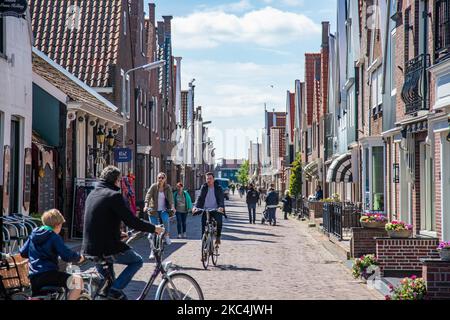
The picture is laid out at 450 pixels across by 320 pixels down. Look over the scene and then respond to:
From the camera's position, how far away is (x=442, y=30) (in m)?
15.3

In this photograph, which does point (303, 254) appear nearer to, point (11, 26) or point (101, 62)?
point (11, 26)

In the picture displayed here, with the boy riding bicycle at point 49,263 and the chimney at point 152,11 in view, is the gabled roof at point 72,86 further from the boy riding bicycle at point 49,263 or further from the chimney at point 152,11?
the chimney at point 152,11

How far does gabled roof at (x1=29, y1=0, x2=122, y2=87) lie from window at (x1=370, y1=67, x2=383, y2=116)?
984 centimetres

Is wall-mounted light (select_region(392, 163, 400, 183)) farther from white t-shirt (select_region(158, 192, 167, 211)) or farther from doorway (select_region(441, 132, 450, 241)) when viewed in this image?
white t-shirt (select_region(158, 192, 167, 211))

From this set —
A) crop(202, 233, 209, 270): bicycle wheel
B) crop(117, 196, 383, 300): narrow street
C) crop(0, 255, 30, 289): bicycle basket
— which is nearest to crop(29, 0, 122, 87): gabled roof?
crop(117, 196, 383, 300): narrow street

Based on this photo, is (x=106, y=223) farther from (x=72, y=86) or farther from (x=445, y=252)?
(x=72, y=86)

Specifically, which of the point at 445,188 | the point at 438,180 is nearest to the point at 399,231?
the point at 445,188

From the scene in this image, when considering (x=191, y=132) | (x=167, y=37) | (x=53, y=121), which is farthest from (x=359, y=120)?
(x=191, y=132)

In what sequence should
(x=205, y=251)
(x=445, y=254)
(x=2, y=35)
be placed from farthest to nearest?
(x=205, y=251) < (x=2, y=35) < (x=445, y=254)

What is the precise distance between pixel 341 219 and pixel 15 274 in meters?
12.5

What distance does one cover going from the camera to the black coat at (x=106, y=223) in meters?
8.77

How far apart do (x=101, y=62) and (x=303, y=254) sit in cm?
1335

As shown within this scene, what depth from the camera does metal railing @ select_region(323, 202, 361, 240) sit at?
2194cm
